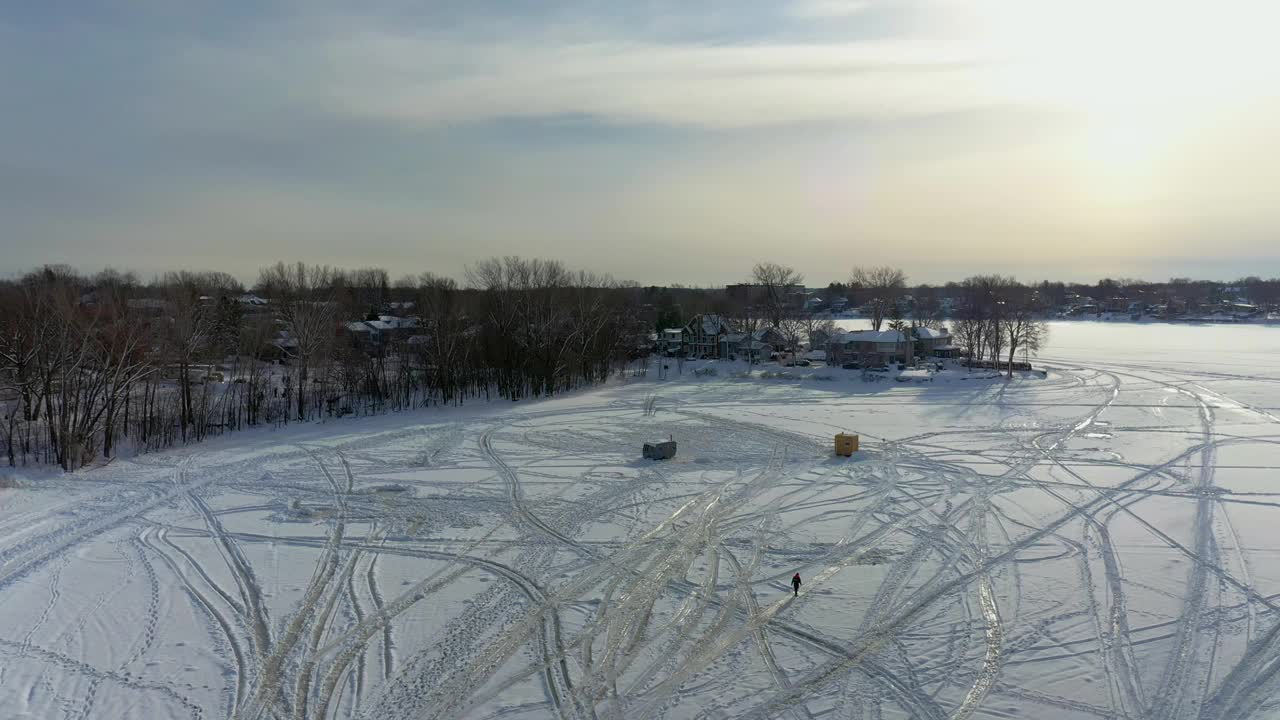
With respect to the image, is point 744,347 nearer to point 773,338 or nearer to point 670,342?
point 773,338

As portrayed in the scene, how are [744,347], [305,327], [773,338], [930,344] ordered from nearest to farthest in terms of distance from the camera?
[305,327]
[930,344]
[744,347]
[773,338]

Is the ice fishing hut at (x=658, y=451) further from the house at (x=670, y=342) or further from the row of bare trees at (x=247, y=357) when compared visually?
the house at (x=670, y=342)

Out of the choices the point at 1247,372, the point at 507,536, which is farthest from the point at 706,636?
the point at 1247,372

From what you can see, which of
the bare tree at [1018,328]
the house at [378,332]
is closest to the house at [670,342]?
the house at [378,332]

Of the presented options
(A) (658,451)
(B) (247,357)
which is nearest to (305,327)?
(B) (247,357)

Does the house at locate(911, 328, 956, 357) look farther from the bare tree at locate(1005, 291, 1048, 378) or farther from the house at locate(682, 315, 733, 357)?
the house at locate(682, 315, 733, 357)

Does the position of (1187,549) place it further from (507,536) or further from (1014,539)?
(507,536)

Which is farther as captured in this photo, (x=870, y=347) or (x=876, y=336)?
(x=870, y=347)
